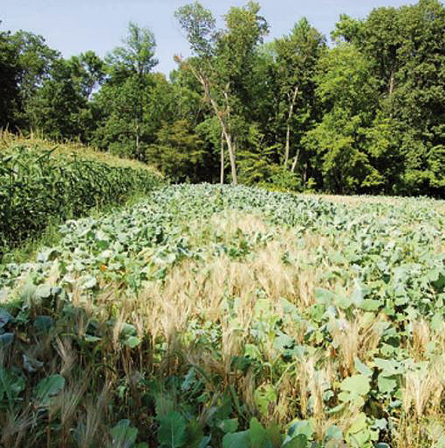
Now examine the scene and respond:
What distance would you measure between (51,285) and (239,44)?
112 feet

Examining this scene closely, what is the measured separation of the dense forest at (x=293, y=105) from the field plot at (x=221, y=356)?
27.3m

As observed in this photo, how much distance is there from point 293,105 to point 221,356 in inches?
1485

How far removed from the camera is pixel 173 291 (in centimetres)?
204

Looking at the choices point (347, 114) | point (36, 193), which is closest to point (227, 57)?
point (347, 114)

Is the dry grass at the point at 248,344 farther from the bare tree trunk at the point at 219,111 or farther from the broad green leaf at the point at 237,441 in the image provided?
the bare tree trunk at the point at 219,111

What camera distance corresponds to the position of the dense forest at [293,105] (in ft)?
102

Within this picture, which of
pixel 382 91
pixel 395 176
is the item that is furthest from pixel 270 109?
pixel 395 176

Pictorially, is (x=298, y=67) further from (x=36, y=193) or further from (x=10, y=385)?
(x=10, y=385)

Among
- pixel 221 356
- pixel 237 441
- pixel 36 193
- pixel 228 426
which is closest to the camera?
pixel 237 441

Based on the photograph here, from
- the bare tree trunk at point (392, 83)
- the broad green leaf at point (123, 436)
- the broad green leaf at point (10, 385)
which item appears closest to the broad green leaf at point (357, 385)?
the broad green leaf at point (123, 436)

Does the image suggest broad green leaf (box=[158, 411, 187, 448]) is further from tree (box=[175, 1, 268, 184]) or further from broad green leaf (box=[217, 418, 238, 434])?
tree (box=[175, 1, 268, 184])

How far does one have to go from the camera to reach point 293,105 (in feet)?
119

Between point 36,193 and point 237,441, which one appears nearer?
point 237,441

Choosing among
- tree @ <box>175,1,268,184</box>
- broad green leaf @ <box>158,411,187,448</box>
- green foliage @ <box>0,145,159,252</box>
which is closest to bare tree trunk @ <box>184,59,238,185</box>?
tree @ <box>175,1,268,184</box>
